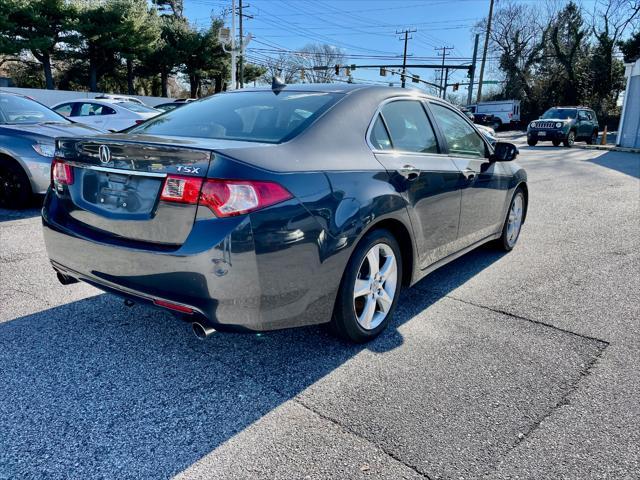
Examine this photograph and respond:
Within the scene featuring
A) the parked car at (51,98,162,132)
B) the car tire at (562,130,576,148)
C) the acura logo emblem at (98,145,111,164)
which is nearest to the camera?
the acura logo emblem at (98,145,111,164)

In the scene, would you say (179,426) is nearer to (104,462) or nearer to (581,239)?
(104,462)

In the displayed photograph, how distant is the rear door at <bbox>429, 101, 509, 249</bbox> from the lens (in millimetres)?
3779

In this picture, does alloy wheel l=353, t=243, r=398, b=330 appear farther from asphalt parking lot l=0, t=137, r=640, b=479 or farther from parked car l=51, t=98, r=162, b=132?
parked car l=51, t=98, r=162, b=132

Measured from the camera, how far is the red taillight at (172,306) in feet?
7.39

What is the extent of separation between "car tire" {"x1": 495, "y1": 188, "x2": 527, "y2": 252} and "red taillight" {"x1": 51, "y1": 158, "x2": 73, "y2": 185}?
3.90 m

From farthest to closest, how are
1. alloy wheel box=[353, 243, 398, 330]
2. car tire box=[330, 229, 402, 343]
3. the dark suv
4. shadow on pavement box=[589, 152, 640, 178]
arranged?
the dark suv, shadow on pavement box=[589, 152, 640, 178], alloy wheel box=[353, 243, 398, 330], car tire box=[330, 229, 402, 343]

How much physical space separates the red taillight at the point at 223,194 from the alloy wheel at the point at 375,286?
2.68 ft

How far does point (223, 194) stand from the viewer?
2150mm

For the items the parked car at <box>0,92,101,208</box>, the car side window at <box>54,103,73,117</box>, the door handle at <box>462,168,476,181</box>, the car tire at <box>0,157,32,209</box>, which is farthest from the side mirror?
the car side window at <box>54,103,73,117</box>

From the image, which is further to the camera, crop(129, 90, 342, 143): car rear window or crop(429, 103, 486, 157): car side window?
crop(429, 103, 486, 157): car side window

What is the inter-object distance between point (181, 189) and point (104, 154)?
590 millimetres

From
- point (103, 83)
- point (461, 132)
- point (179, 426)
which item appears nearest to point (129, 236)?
point (179, 426)

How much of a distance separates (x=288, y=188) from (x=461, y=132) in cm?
231

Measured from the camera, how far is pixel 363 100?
304 centimetres
